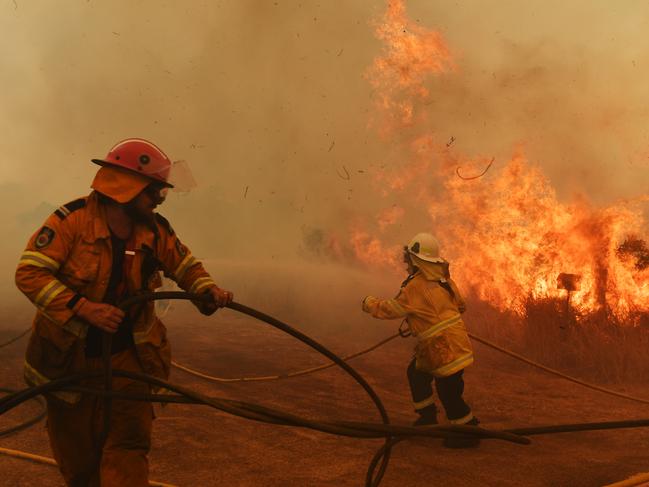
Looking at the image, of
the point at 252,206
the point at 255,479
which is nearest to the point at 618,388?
the point at 255,479

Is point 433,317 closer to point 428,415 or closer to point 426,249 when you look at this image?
point 426,249

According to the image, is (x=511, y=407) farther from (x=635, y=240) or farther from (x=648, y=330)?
(x=635, y=240)

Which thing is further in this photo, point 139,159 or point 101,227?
point 139,159

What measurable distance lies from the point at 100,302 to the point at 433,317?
3.06 m

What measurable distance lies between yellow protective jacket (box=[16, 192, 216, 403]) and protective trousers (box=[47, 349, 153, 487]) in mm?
101

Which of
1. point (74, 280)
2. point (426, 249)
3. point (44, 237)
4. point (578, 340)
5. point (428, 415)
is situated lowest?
point (428, 415)

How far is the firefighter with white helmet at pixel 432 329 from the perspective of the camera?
5008 mm

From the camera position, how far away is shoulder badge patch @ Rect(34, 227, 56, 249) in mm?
2732

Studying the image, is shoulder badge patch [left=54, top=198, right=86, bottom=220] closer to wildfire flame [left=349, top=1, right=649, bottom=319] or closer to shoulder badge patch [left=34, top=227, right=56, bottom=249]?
shoulder badge patch [left=34, top=227, right=56, bottom=249]

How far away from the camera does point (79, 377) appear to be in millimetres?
2545

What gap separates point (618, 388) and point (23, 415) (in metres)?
7.09

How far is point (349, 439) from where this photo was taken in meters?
5.13

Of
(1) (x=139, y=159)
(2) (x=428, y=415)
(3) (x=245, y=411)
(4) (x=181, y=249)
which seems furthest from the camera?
(2) (x=428, y=415)

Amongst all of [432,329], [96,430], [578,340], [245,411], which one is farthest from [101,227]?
[578,340]
